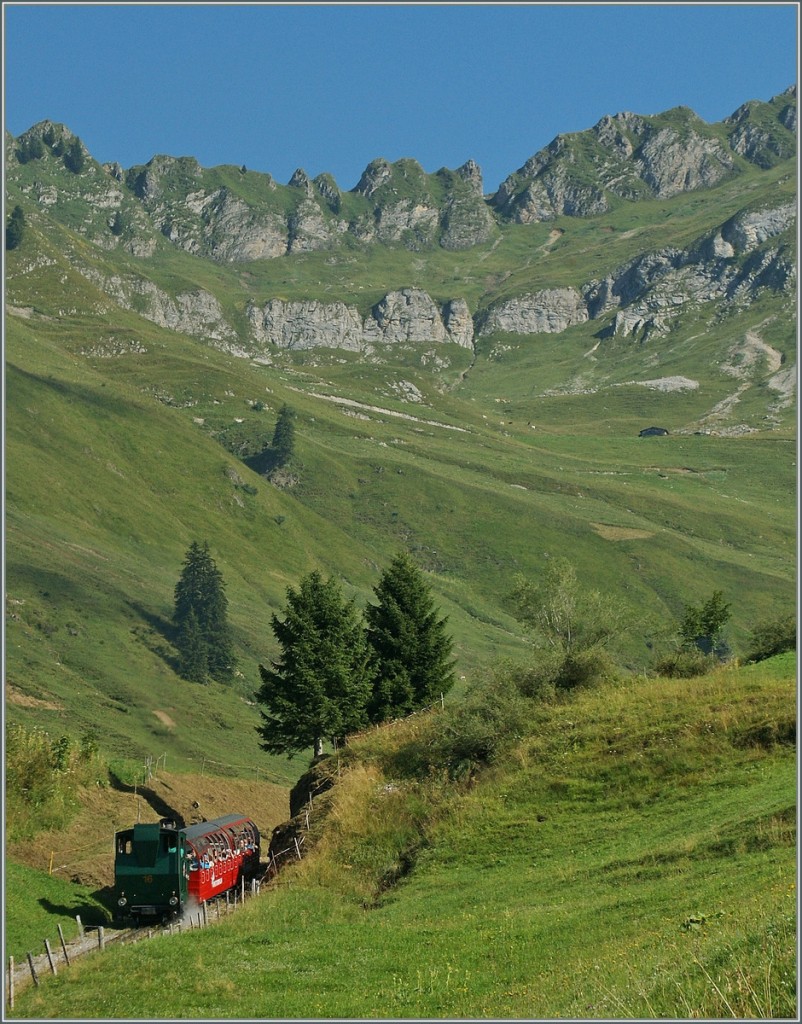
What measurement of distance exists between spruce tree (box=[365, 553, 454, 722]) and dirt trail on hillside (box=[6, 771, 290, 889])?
10.1 metres

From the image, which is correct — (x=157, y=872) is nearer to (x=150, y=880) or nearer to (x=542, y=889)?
(x=150, y=880)

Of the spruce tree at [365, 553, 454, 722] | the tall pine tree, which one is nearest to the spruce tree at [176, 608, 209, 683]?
the tall pine tree

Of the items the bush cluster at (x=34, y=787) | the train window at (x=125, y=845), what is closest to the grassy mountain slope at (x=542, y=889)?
the train window at (x=125, y=845)

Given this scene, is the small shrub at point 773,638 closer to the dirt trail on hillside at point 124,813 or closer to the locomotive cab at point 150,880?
the dirt trail on hillside at point 124,813

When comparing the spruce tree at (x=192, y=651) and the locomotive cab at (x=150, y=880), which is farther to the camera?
the spruce tree at (x=192, y=651)

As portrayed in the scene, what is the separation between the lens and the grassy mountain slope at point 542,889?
16000 mm

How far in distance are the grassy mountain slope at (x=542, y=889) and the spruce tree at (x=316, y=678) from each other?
34.1 feet

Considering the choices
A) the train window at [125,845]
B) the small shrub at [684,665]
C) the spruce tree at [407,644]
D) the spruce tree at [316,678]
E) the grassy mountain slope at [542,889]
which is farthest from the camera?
the spruce tree at [407,644]

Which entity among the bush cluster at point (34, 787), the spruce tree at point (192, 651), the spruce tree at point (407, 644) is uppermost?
the spruce tree at point (407, 644)

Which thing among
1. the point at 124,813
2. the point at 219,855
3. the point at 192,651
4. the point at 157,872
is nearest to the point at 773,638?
the point at 219,855

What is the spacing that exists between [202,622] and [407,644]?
84.0 m

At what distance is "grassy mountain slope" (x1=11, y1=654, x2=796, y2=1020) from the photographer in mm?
16000

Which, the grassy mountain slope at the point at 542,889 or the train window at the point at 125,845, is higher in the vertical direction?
the grassy mountain slope at the point at 542,889

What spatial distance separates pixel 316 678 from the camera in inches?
2237
